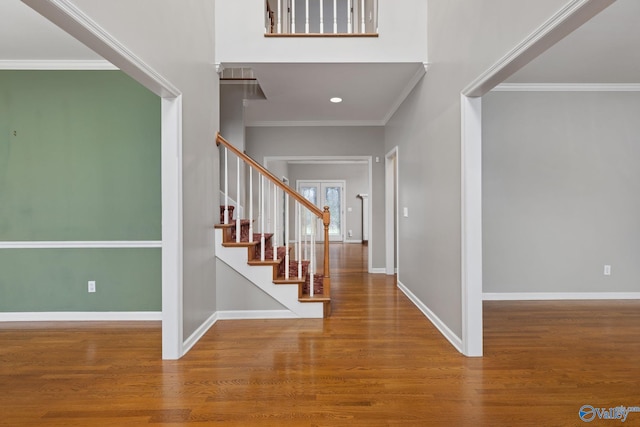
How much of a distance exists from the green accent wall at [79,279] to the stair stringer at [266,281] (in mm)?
716

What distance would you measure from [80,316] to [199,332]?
A: 1449 mm

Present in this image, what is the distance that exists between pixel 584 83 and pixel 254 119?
4635 millimetres

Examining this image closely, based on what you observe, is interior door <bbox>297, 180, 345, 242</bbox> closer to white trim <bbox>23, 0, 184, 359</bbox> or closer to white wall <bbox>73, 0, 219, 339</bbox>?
white wall <bbox>73, 0, 219, 339</bbox>

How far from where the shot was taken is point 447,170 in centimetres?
297

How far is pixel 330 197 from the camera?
1085 cm

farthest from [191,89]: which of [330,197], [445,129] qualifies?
[330,197]

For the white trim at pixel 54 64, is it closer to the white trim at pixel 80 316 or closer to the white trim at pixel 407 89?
the white trim at pixel 80 316

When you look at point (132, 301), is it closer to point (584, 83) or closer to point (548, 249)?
point (548, 249)

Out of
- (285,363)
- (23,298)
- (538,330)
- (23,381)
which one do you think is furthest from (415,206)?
(23,298)

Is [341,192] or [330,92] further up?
[330,92]

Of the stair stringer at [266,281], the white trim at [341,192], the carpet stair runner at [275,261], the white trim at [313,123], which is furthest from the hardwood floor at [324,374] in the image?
the white trim at [341,192]

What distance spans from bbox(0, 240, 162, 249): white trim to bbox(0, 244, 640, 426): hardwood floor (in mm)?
777

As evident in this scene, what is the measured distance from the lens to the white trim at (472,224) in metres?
2.57

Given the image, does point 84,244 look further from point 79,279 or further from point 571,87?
point 571,87
